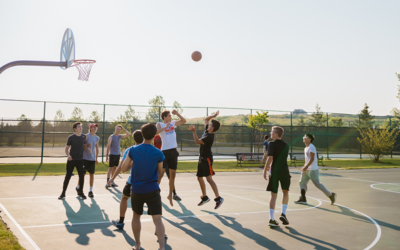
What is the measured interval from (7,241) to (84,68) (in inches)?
322

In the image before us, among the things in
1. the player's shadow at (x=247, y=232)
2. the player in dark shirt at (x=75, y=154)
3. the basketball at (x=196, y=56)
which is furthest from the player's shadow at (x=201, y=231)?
the basketball at (x=196, y=56)

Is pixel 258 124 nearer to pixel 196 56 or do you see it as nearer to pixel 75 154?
pixel 196 56

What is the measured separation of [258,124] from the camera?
23906mm

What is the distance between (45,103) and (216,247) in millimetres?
18133

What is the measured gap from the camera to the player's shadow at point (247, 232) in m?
5.21

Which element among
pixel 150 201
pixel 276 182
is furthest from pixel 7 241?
pixel 276 182

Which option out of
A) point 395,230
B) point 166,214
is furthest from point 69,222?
point 395,230

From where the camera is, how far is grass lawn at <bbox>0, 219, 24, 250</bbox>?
15.3 ft

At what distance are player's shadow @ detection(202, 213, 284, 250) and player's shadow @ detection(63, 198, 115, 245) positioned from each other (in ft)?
7.28

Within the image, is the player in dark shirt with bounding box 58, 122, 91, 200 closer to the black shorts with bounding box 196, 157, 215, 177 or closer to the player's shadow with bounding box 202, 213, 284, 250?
the black shorts with bounding box 196, 157, 215, 177

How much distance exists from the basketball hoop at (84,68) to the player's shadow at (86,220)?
17.8ft

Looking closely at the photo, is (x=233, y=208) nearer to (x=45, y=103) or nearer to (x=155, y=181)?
(x=155, y=181)

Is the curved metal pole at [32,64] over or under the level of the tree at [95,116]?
over

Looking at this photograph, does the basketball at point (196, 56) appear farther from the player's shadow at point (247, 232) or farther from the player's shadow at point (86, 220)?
the player's shadow at point (247, 232)
